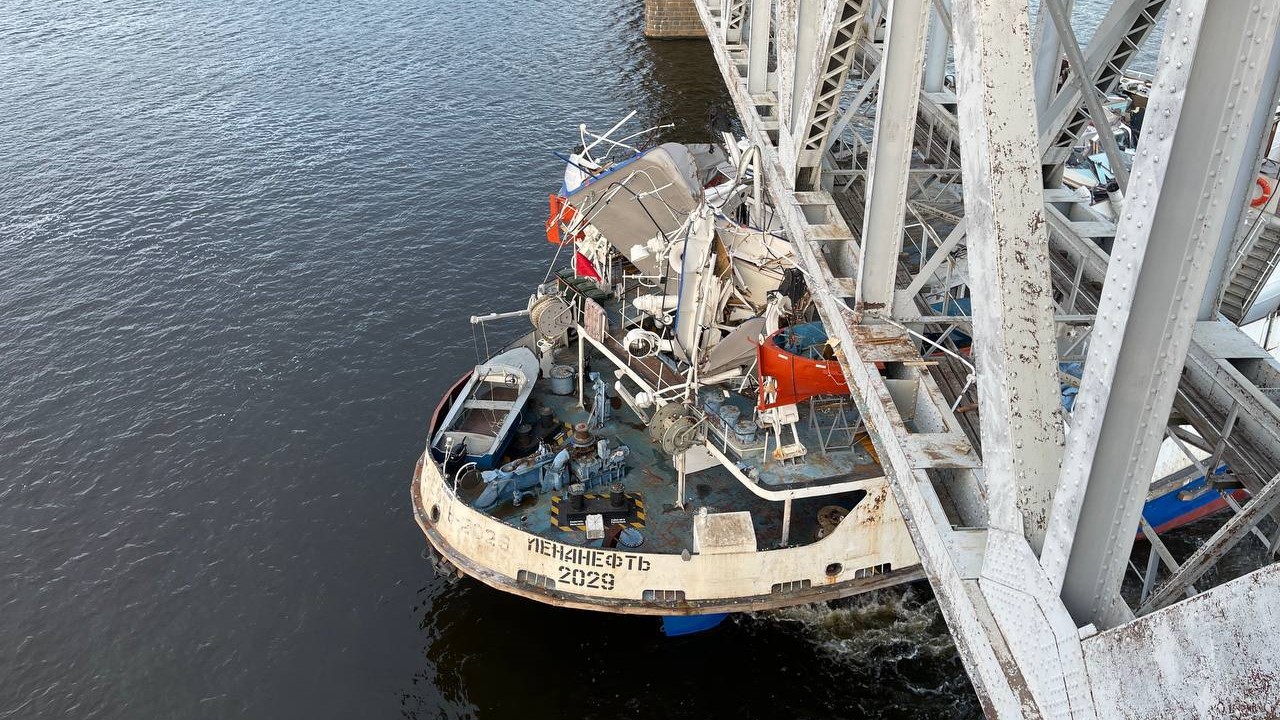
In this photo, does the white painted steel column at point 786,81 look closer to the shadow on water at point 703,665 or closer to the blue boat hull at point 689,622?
the blue boat hull at point 689,622

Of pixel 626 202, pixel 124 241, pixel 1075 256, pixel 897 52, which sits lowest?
pixel 124 241

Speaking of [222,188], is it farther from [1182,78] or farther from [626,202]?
[1182,78]

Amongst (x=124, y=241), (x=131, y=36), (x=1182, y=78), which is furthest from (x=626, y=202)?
(x=131, y=36)

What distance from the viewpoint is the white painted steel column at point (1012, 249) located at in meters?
8.82

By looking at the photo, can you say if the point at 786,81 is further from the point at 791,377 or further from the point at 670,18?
the point at 670,18

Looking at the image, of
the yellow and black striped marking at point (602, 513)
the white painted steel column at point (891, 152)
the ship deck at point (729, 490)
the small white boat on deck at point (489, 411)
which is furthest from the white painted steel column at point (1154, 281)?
the small white boat on deck at point (489, 411)

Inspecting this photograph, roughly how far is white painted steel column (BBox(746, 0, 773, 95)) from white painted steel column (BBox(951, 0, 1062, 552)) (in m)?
22.7

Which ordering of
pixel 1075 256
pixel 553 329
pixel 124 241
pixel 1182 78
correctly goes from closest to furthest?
pixel 1182 78
pixel 1075 256
pixel 553 329
pixel 124 241

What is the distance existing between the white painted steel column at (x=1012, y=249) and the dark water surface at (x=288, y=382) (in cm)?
1729

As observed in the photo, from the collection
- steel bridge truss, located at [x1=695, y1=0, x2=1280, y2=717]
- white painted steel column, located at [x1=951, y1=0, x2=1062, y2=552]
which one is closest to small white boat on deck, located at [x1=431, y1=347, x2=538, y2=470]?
steel bridge truss, located at [x1=695, y1=0, x2=1280, y2=717]

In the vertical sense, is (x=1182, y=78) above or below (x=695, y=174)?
above

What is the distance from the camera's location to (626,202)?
30438 mm

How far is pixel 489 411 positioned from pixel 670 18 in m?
56.7

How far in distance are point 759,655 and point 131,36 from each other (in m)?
70.0
